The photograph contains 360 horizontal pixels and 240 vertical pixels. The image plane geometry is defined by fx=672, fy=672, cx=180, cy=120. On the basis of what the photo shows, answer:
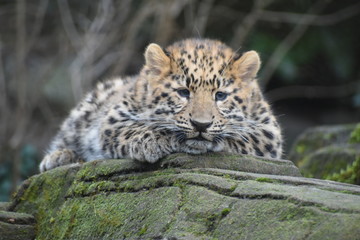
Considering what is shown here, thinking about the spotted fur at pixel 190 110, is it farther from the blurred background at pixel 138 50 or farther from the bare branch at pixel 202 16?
the bare branch at pixel 202 16

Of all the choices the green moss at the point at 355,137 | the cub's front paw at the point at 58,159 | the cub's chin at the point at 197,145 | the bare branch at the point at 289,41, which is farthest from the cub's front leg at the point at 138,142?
the bare branch at the point at 289,41

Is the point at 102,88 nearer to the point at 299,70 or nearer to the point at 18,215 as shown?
the point at 18,215

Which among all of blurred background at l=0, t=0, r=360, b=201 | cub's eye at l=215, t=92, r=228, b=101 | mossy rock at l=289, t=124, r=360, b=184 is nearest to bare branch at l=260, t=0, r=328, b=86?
blurred background at l=0, t=0, r=360, b=201

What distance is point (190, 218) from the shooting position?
4.51 metres

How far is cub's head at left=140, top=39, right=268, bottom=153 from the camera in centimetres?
564

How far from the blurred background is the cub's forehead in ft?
16.4

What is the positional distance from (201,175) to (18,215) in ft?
5.87

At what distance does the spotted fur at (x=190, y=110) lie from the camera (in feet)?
18.5

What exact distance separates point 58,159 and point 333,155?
312 centimetres

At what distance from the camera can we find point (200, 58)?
613 cm

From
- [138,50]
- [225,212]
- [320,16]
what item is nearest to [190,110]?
[225,212]

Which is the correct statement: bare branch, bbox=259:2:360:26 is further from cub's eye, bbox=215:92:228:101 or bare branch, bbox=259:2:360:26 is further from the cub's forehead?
cub's eye, bbox=215:92:228:101

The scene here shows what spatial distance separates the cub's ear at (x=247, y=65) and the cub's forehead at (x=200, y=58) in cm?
9

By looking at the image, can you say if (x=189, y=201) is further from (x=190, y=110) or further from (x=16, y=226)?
(x=16, y=226)
